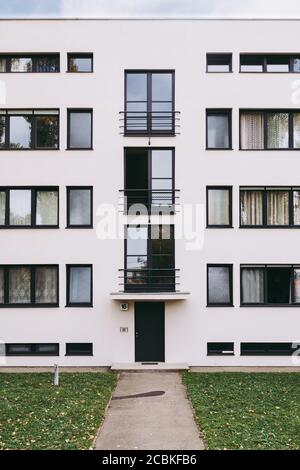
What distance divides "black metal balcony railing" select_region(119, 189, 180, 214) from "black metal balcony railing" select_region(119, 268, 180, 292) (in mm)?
2348

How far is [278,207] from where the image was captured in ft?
63.4

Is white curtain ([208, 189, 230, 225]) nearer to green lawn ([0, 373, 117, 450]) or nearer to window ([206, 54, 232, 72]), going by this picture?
window ([206, 54, 232, 72])

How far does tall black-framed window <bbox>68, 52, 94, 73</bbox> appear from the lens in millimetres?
19422

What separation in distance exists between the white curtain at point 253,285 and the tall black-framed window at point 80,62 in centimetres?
1031

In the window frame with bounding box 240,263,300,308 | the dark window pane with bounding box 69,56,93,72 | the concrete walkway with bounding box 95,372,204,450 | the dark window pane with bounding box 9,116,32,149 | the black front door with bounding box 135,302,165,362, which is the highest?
the dark window pane with bounding box 69,56,93,72

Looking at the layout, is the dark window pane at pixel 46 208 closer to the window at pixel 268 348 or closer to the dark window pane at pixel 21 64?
the dark window pane at pixel 21 64

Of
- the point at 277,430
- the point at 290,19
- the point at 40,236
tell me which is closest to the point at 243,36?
the point at 290,19

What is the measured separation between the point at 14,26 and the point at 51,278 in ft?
33.6

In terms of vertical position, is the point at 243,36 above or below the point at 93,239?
above

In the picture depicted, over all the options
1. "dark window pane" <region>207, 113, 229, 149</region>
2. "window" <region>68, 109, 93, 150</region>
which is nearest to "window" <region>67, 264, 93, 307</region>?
"window" <region>68, 109, 93, 150</region>

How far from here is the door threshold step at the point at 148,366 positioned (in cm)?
1761
